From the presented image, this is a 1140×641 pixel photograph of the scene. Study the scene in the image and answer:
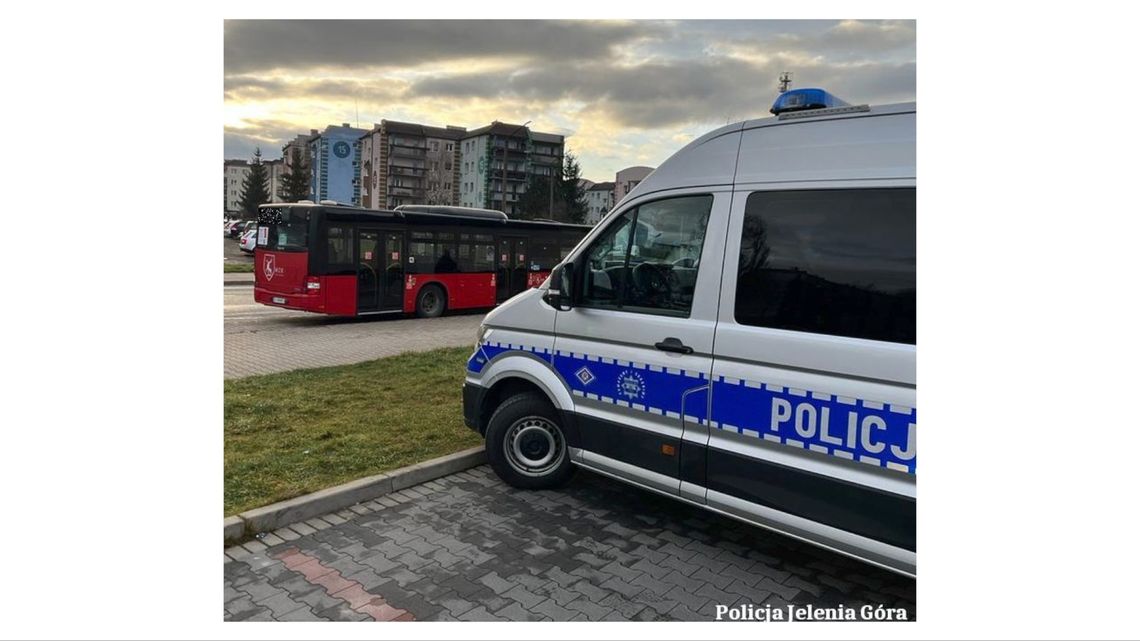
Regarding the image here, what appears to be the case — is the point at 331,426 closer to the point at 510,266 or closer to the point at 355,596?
the point at 355,596

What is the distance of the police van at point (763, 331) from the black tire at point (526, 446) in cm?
25

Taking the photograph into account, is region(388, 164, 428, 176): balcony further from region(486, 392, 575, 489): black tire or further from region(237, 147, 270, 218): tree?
region(486, 392, 575, 489): black tire

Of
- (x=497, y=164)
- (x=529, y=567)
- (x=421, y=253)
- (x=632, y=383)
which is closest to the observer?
(x=529, y=567)

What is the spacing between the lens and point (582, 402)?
14.9 ft

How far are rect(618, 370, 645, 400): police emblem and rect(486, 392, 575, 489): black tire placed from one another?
0.82 meters

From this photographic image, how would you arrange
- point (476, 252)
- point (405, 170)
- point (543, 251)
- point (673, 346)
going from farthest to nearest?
point (405, 170) → point (543, 251) → point (476, 252) → point (673, 346)

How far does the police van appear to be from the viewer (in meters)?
3.29

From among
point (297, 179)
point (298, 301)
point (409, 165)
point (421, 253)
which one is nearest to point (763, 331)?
point (298, 301)

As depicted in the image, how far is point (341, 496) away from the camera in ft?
15.1

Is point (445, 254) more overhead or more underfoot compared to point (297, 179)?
more underfoot

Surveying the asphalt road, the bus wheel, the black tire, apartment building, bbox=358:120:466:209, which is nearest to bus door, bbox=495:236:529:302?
the asphalt road

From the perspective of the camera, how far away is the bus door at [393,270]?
15.8m

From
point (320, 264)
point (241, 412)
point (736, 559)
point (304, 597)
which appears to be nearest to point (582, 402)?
point (736, 559)

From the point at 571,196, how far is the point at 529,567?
4597cm
